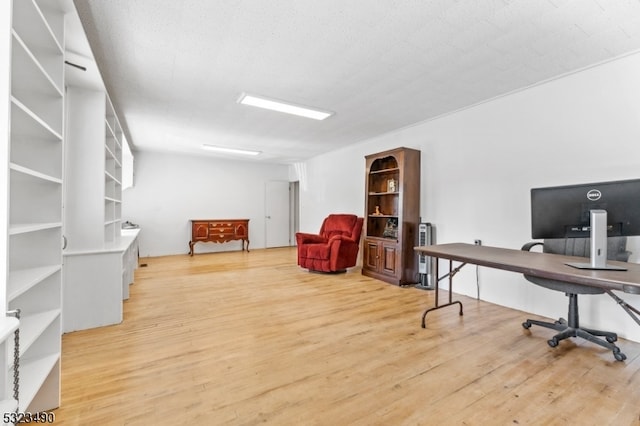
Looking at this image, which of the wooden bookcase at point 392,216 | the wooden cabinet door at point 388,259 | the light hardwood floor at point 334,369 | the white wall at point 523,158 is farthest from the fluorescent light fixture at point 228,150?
the wooden cabinet door at point 388,259

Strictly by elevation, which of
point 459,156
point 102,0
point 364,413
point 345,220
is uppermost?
point 102,0

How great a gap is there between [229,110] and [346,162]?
2.91 metres

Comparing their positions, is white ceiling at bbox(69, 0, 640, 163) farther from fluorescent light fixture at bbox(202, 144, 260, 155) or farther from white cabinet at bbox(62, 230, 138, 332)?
fluorescent light fixture at bbox(202, 144, 260, 155)

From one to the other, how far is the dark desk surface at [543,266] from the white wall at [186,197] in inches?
237

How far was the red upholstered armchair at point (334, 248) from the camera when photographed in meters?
4.91

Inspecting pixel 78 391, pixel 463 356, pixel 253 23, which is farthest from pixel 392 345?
pixel 253 23

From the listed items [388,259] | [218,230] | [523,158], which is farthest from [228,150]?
[523,158]

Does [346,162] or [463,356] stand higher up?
[346,162]

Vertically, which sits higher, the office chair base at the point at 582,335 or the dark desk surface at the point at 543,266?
the dark desk surface at the point at 543,266

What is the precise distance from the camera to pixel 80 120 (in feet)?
9.10

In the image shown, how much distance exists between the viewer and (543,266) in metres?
1.93

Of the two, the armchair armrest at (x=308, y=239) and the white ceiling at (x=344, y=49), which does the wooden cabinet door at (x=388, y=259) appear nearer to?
the armchair armrest at (x=308, y=239)

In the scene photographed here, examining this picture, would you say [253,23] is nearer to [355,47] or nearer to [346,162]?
[355,47]

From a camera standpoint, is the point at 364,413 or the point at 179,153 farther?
the point at 179,153
